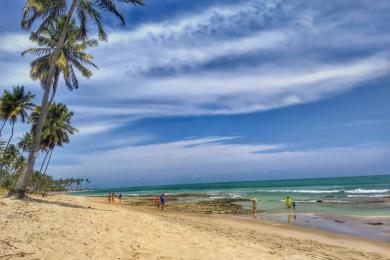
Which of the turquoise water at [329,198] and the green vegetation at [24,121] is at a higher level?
the green vegetation at [24,121]

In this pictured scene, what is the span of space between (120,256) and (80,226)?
345 centimetres

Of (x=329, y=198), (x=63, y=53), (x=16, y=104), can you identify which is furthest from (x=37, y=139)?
(x=329, y=198)

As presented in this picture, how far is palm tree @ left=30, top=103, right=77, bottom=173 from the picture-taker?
45719mm

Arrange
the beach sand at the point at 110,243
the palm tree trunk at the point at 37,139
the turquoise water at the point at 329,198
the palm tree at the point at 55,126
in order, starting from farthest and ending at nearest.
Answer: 1. the palm tree at the point at 55,126
2. the turquoise water at the point at 329,198
3. the palm tree trunk at the point at 37,139
4. the beach sand at the point at 110,243

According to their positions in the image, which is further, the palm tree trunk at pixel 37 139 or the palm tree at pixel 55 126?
the palm tree at pixel 55 126

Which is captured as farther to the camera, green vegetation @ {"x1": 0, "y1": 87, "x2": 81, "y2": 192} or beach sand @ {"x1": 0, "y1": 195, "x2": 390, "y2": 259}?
green vegetation @ {"x1": 0, "y1": 87, "x2": 81, "y2": 192}

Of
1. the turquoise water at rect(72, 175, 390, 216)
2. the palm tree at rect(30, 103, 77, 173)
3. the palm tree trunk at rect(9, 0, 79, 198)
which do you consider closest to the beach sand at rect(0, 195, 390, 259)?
the palm tree trunk at rect(9, 0, 79, 198)

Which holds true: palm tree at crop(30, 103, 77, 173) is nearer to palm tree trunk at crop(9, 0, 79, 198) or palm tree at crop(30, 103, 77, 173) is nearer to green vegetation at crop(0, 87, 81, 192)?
green vegetation at crop(0, 87, 81, 192)

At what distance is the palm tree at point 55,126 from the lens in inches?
1800

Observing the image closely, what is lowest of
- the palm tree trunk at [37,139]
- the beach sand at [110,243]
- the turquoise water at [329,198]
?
the turquoise water at [329,198]

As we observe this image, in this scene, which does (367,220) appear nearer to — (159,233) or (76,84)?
(159,233)

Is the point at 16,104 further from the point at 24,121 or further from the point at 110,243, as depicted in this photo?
the point at 110,243

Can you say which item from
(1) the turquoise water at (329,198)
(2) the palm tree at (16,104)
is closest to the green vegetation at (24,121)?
(2) the palm tree at (16,104)

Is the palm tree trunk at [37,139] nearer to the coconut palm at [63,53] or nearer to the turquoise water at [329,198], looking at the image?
the coconut palm at [63,53]
